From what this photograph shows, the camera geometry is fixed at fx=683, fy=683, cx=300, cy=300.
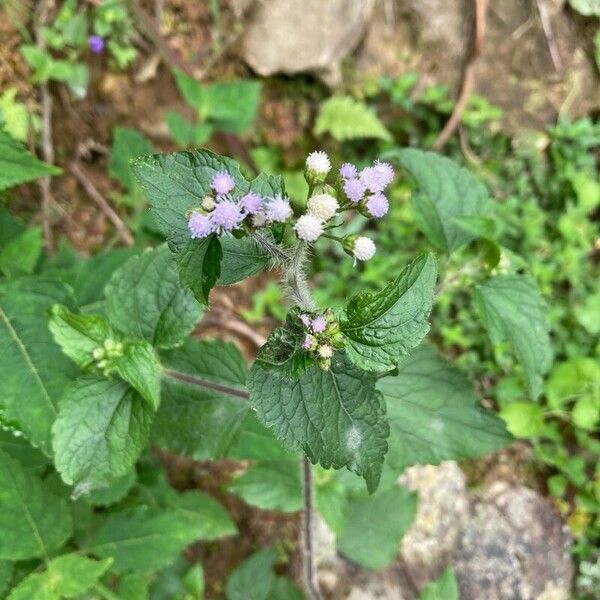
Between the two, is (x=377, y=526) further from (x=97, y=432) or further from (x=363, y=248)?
(x=363, y=248)

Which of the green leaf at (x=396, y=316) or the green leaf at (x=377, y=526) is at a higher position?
the green leaf at (x=396, y=316)

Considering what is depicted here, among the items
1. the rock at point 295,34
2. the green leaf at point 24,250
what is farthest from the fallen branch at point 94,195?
the rock at point 295,34

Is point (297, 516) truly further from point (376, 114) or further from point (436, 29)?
point (436, 29)

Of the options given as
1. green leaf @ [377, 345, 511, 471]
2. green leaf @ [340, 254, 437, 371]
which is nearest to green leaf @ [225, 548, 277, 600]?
green leaf @ [377, 345, 511, 471]

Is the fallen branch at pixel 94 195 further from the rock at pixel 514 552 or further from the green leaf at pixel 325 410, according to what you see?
the rock at pixel 514 552

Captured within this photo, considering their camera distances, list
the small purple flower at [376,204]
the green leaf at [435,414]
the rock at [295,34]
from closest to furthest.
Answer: the small purple flower at [376,204], the green leaf at [435,414], the rock at [295,34]

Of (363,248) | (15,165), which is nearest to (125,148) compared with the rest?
(15,165)

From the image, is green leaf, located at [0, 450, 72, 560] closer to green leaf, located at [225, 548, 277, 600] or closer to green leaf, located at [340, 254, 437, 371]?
green leaf, located at [225, 548, 277, 600]
